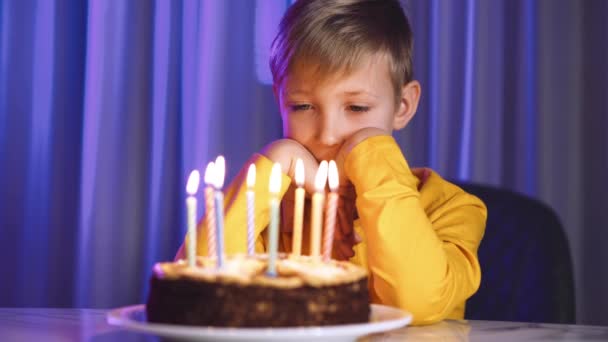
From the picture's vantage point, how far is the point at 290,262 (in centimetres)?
83

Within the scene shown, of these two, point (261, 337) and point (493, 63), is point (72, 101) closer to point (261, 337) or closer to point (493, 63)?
point (493, 63)

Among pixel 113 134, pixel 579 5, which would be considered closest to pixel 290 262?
pixel 113 134

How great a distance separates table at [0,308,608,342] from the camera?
0.97m

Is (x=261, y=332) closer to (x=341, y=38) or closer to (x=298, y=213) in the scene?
(x=298, y=213)

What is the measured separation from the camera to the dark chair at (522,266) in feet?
5.13

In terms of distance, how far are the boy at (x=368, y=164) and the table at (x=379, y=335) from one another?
0.08 meters

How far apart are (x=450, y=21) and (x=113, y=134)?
1.23 meters

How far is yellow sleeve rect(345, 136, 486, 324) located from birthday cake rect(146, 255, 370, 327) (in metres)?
0.30

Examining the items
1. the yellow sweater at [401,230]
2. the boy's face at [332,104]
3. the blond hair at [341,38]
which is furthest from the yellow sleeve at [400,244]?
the blond hair at [341,38]

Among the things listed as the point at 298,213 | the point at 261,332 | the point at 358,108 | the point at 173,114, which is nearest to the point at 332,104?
the point at 358,108

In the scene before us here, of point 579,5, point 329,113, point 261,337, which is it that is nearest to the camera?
point 261,337

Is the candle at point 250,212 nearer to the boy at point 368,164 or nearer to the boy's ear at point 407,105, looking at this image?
the boy at point 368,164

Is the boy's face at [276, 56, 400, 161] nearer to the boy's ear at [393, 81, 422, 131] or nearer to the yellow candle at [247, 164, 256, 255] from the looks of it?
the boy's ear at [393, 81, 422, 131]

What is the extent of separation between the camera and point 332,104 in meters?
1.35
